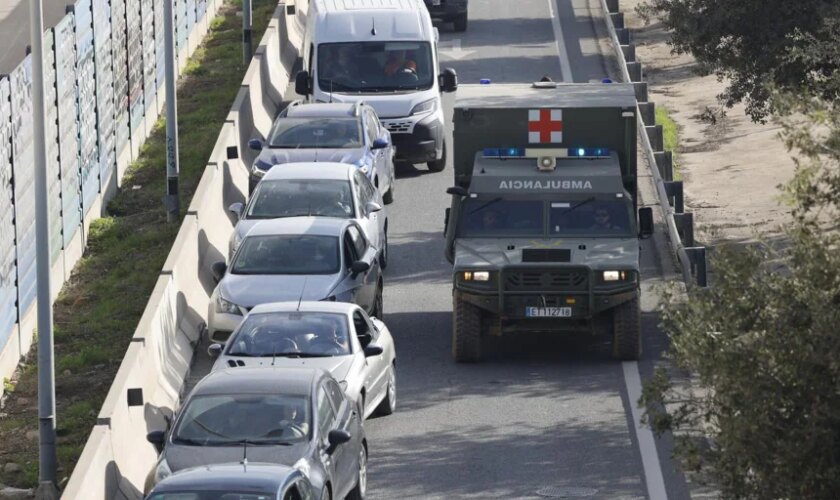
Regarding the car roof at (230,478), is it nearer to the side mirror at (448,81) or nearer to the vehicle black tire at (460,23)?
the side mirror at (448,81)

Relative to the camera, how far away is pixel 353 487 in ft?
52.1

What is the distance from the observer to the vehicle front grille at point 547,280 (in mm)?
20609

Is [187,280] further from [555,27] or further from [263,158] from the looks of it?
[555,27]

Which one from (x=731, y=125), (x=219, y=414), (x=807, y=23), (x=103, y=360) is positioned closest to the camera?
(x=219, y=414)

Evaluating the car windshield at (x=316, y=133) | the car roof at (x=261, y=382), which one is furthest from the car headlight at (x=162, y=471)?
the car windshield at (x=316, y=133)

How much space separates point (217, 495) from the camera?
1321cm

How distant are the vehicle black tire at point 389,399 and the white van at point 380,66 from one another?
37.8 feet

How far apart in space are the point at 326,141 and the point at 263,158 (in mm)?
1073

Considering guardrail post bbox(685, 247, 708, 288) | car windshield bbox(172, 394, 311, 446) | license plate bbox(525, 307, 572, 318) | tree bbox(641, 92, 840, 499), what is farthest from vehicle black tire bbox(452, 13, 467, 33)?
tree bbox(641, 92, 840, 499)

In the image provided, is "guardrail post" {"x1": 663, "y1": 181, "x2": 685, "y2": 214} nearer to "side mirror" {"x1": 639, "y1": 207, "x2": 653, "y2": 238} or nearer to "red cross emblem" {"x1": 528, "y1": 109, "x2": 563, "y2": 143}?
"red cross emblem" {"x1": 528, "y1": 109, "x2": 563, "y2": 143}

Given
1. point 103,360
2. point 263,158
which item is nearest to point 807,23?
point 263,158

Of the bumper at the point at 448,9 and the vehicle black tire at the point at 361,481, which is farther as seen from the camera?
the bumper at the point at 448,9

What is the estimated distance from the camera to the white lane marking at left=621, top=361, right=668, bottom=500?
16.7 m

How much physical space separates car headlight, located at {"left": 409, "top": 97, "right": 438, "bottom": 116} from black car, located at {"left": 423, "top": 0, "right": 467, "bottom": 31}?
13.7 metres
